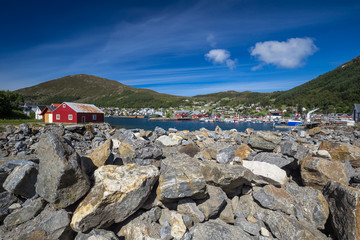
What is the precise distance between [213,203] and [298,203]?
276 centimetres

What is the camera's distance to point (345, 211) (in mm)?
4508

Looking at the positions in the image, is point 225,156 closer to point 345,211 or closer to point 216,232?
point 216,232

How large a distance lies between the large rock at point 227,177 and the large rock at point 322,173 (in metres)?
2.24

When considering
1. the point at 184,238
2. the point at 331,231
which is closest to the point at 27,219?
the point at 184,238

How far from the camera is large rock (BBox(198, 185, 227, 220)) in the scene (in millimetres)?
5074

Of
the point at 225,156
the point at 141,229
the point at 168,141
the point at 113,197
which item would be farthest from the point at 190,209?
the point at 168,141

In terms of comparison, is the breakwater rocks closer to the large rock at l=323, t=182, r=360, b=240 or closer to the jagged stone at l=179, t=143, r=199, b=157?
the large rock at l=323, t=182, r=360, b=240

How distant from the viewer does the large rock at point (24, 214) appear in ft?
15.0

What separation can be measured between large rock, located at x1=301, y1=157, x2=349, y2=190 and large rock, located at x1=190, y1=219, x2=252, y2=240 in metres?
3.53

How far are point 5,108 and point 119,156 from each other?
4303 centimetres

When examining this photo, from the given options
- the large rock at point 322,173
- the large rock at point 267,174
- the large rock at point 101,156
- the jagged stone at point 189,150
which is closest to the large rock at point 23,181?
the large rock at point 101,156

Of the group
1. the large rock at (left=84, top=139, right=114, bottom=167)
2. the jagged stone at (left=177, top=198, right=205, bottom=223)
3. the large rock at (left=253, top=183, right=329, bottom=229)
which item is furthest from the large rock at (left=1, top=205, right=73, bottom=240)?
the large rock at (left=253, top=183, right=329, bottom=229)

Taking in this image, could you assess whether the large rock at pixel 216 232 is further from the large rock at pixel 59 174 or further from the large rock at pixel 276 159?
the large rock at pixel 276 159

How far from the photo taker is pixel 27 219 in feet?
15.2
